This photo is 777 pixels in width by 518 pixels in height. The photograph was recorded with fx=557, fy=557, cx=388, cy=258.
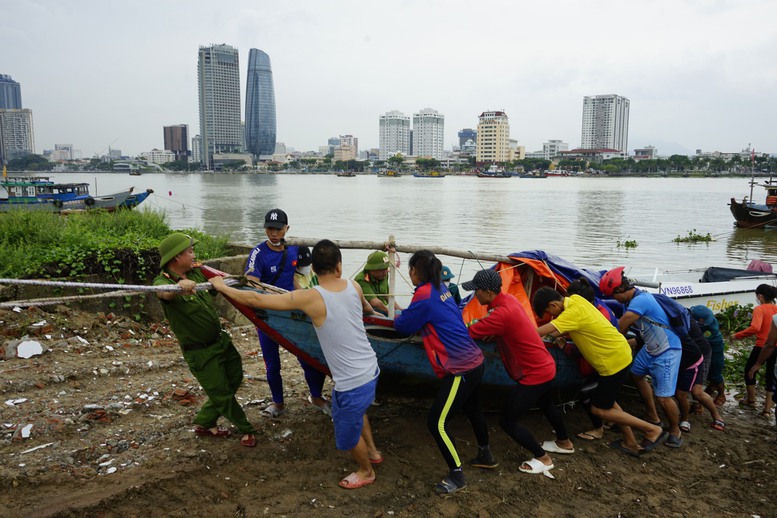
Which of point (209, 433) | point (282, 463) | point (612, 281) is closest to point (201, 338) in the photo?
point (209, 433)

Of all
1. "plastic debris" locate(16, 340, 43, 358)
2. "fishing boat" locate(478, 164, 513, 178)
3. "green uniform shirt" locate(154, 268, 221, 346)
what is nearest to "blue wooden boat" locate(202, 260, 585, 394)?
"green uniform shirt" locate(154, 268, 221, 346)

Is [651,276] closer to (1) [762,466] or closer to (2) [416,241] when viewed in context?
(1) [762,466]

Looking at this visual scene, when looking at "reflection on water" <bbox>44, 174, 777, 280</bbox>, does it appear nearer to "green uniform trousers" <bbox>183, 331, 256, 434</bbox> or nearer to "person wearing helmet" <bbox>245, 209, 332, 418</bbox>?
"person wearing helmet" <bbox>245, 209, 332, 418</bbox>

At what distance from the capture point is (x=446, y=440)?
12.8ft

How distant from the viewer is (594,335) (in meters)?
4.45

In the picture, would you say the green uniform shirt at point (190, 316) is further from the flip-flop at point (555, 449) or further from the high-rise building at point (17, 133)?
the high-rise building at point (17, 133)

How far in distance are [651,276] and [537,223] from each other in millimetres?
21670

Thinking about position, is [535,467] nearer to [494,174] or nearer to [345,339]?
[345,339]

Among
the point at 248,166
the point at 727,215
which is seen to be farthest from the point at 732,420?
the point at 248,166

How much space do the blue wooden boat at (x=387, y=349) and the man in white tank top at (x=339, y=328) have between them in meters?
0.75

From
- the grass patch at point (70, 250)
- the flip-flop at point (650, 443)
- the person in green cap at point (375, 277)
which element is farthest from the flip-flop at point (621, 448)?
the grass patch at point (70, 250)

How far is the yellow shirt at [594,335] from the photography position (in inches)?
173

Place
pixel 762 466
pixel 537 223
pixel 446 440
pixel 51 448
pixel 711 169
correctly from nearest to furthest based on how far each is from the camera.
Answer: pixel 446 440, pixel 51 448, pixel 762 466, pixel 537 223, pixel 711 169

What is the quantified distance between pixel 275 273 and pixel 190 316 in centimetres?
99
